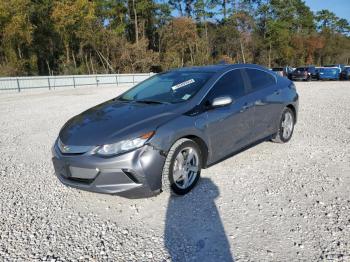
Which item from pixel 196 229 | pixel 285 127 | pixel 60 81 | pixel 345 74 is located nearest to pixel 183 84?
pixel 196 229

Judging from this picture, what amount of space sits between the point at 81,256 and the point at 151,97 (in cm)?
245

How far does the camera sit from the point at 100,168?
344cm

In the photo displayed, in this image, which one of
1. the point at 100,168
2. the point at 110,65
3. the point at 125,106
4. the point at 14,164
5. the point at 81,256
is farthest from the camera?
the point at 110,65

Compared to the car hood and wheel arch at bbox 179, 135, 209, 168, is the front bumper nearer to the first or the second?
the car hood

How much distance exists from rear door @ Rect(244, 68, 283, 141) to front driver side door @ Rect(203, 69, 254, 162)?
0.59 ft

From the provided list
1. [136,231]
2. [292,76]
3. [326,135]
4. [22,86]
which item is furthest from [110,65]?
[136,231]

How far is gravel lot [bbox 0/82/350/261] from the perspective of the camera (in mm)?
2887

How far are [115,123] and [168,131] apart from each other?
2.10ft

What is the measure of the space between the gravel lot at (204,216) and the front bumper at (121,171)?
31cm

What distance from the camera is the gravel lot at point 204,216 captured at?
9.47 feet

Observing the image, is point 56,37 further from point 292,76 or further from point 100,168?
point 100,168

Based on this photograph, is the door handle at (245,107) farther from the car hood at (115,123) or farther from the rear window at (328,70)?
the rear window at (328,70)

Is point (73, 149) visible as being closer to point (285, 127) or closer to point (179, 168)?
point (179, 168)

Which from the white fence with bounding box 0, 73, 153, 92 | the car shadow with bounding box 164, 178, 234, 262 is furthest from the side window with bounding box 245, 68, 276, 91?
the white fence with bounding box 0, 73, 153, 92
